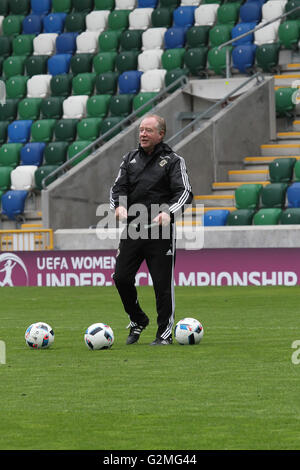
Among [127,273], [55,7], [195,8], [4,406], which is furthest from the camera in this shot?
[55,7]

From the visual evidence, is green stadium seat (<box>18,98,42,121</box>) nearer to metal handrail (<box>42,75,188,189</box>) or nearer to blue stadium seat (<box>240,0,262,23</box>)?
metal handrail (<box>42,75,188,189</box>)

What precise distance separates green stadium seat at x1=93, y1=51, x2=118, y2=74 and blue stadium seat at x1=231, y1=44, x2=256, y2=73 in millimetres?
4035

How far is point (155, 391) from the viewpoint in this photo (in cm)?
793

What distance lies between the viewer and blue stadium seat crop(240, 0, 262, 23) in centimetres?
2989

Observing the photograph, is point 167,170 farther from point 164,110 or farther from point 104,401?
point 164,110

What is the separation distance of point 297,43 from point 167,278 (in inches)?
746

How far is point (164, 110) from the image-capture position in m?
28.5

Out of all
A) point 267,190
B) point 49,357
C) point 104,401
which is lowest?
point 267,190

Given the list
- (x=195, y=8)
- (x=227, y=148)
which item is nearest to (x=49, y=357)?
(x=227, y=148)

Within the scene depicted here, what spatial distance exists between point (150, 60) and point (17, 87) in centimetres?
433

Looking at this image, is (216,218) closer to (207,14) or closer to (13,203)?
(13,203)

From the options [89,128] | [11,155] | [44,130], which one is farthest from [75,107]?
[11,155]

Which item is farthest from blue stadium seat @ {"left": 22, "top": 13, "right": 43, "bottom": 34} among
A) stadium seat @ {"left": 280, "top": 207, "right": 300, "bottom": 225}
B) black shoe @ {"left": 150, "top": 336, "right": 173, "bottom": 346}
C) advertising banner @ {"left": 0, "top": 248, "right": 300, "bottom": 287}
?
black shoe @ {"left": 150, "top": 336, "right": 173, "bottom": 346}

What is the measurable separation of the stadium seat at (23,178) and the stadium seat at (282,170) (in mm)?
6849
